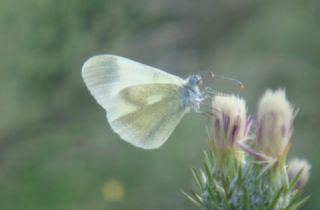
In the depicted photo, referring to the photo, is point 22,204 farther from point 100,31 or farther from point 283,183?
point 283,183

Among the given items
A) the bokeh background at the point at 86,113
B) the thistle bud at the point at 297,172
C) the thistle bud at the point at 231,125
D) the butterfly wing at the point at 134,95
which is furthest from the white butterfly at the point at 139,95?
the bokeh background at the point at 86,113

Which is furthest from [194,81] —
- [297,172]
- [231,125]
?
[297,172]

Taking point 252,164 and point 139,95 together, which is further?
point 139,95

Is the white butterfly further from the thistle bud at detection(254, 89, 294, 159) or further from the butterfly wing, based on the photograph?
the thistle bud at detection(254, 89, 294, 159)

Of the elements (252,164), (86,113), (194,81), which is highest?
(194,81)

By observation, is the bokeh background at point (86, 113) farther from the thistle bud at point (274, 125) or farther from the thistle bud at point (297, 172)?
the thistle bud at point (274, 125)

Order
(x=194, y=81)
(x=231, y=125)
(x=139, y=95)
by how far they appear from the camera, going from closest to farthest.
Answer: (x=231, y=125), (x=194, y=81), (x=139, y=95)

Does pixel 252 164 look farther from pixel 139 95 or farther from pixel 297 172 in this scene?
pixel 139 95
